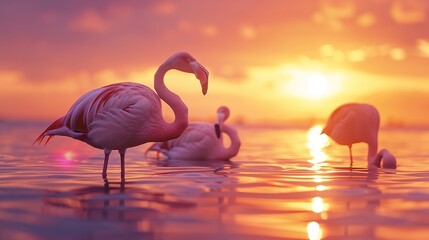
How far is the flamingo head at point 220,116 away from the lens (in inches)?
437

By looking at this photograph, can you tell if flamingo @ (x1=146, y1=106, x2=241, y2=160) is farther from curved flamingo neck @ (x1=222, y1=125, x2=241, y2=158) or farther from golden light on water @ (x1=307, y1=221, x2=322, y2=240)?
golden light on water @ (x1=307, y1=221, x2=322, y2=240)

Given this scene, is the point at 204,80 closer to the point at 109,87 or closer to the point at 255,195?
the point at 109,87

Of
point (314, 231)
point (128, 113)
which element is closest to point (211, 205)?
point (314, 231)

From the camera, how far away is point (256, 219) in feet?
15.5

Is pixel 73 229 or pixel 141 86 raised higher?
pixel 141 86

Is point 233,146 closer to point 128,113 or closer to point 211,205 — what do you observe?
point 128,113

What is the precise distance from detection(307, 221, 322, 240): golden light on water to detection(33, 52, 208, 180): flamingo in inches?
129

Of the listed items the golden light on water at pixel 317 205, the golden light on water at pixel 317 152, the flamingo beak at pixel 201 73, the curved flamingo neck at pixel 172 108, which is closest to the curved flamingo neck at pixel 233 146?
the golden light on water at pixel 317 152

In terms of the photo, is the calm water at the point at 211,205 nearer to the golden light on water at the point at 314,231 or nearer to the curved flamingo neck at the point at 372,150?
the golden light on water at the point at 314,231

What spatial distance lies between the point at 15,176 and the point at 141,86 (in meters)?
2.29

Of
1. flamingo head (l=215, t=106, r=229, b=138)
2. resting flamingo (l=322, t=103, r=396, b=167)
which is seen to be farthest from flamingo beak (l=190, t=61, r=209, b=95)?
resting flamingo (l=322, t=103, r=396, b=167)

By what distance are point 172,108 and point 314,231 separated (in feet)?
12.8

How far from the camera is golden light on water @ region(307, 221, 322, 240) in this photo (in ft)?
Result: 13.3

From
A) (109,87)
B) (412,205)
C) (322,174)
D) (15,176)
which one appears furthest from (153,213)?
(322,174)
